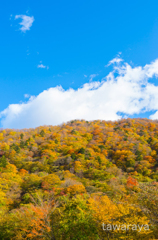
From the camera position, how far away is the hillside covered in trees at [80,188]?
10.5 metres

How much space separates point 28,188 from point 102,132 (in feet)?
185

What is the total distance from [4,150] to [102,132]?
48749mm

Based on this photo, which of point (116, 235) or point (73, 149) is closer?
point (116, 235)

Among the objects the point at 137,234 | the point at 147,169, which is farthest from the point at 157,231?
the point at 147,169

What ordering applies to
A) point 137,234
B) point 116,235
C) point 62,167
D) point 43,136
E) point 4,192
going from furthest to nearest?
1. point 43,136
2. point 62,167
3. point 4,192
4. point 116,235
5. point 137,234

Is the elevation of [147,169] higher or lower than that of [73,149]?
lower

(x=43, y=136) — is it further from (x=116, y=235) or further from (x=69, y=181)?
(x=116, y=235)

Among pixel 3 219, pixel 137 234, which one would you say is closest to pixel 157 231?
pixel 137 234

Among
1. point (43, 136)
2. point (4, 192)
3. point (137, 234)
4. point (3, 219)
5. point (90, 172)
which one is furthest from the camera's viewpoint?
point (43, 136)

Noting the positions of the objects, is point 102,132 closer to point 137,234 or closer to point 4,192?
point 4,192

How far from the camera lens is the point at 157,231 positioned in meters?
9.16

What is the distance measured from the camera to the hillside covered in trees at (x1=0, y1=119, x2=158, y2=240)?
10492mm

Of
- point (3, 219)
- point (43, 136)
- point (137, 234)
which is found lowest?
point (3, 219)

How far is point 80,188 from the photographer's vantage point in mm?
26875
